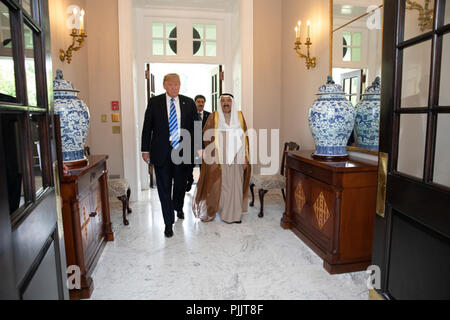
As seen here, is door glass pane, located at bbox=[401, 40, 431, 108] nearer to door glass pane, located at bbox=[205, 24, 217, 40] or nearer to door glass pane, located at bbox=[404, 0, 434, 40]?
door glass pane, located at bbox=[404, 0, 434, 40]

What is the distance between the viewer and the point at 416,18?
4.52 feet

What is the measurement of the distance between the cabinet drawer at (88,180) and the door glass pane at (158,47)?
2.94 metres

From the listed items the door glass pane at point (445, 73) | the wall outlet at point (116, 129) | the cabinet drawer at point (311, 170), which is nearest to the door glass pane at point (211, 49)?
the wall outlet at point (116, 129)

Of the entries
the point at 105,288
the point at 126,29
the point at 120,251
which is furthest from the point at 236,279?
the point at 126,29

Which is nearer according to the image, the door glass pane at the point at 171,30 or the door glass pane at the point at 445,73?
the door glass pane at the point at 445,73

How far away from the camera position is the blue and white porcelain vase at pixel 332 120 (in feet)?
8.63

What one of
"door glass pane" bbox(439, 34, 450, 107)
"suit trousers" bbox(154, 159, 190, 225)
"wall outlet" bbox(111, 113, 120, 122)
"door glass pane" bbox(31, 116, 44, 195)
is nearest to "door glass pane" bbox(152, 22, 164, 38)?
"wall outlet" bbox(111, 113, 120, 122)

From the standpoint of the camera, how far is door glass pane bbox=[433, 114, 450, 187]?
5.09 ft

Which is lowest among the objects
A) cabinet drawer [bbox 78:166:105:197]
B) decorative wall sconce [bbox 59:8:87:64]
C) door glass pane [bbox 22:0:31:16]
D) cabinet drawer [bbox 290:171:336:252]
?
cabinet drawer [bbox 290:171:336:252]

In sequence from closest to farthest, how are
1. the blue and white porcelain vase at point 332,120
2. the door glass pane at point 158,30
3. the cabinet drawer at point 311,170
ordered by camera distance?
the cabinet drawer at point 311,170 < the blue and white porcelain vase at point 332,120 < the door glass pane at point 158,30

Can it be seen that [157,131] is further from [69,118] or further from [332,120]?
[332,120]

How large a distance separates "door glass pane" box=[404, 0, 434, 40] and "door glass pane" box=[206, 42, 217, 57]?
164 inches

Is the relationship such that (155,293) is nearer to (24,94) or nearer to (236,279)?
(236,279)

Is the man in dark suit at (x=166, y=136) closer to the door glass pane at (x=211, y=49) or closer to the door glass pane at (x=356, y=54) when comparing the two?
the door glass pane at (x=356, y=54)
